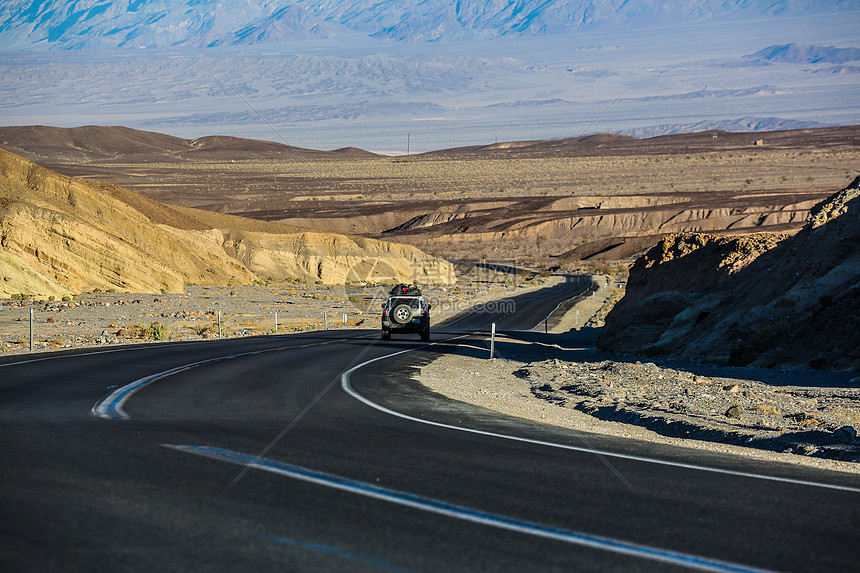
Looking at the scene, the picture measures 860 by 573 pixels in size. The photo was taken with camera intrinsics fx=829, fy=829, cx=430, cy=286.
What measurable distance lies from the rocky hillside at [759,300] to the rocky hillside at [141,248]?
100 ft

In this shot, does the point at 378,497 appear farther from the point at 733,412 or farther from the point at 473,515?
the point at 733,412

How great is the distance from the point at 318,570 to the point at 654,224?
11606cm

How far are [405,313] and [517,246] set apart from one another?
285 ft

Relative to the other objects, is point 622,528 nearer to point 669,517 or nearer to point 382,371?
point 669,517

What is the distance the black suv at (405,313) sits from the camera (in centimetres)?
2847

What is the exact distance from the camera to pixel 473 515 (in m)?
6.21

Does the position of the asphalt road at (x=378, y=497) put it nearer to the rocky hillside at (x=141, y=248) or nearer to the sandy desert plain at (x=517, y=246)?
the sandy desert plain at (x=517, y=246)

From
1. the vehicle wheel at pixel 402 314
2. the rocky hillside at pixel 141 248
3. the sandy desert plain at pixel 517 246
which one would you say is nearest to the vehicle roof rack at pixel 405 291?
the vehicle wheel at pixel 402 314

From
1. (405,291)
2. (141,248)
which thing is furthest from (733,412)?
(141,248)

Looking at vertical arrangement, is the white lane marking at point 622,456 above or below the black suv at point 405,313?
above

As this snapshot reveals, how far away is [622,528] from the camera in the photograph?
6.02 m

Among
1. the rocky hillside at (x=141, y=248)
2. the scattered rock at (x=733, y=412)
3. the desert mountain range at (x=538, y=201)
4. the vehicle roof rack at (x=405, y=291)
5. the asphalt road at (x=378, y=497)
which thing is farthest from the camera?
the desert mountain range at (x=538, y=201)

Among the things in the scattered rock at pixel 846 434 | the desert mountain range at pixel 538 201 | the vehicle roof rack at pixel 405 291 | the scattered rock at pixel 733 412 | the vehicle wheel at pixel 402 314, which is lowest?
the vehicle wheel at pixel 402 314

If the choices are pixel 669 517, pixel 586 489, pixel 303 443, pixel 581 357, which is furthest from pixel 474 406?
pixel 581 357
